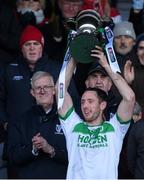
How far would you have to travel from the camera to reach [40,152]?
643cm

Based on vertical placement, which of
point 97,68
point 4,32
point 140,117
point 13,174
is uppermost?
point 4,32

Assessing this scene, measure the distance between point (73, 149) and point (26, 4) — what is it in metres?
2.84

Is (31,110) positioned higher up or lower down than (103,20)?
lower down

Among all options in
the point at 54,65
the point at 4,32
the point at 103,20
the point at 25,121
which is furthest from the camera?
the point at 4,32

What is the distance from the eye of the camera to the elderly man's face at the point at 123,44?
788 cm

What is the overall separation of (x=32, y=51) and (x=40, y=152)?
132 cm

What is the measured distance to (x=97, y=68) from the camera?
6.77m

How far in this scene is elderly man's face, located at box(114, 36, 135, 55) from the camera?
7.88m

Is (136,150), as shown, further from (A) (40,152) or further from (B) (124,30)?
(B) (124,30)

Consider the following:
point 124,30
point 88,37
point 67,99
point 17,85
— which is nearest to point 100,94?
point 67,99

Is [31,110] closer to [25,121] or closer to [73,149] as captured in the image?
[25,121]

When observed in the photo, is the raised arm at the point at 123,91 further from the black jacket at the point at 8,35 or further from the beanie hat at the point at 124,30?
the black jacket at the point at 8,35

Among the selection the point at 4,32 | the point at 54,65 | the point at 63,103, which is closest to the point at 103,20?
the point at 63,103

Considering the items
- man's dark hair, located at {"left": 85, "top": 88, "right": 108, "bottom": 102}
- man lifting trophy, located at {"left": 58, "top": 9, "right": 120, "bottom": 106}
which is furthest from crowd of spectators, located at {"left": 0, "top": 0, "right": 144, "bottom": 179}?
man's dark hair, located at {"left": 85, "top": 88, "right": 108, "bottom": 102}
